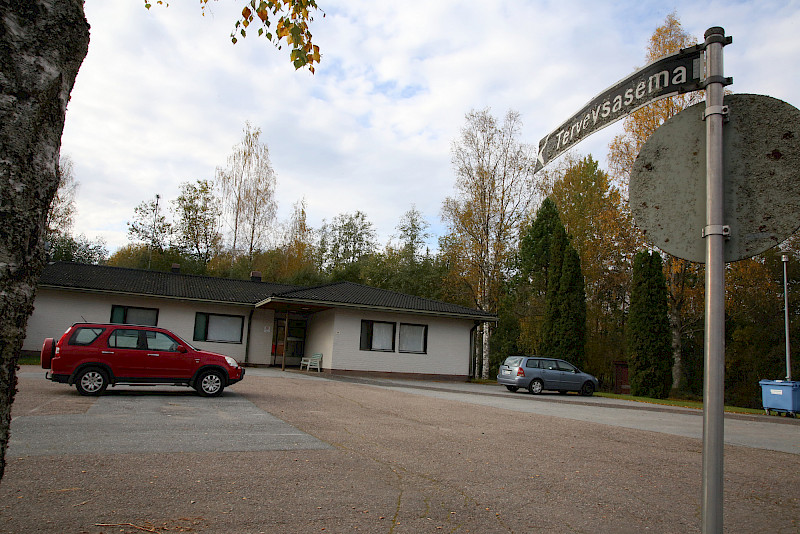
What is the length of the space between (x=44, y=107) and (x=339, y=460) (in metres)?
5.46

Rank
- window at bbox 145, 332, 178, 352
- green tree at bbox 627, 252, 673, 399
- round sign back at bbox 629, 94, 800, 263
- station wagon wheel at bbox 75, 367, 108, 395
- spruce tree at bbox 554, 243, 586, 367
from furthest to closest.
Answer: spruce tree at bbox 554, 243, 586, 367
green tree at bbox 627, 252, 673, 399
window at bbox 145, 332, 178, 352
station wagon wheel at bbox 75, 367, 108, 395
round sign back at bbox 629, 94, 800, 263

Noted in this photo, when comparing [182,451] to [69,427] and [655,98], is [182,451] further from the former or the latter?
[655,98]

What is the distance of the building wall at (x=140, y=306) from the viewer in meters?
25.1

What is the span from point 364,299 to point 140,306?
1044cm

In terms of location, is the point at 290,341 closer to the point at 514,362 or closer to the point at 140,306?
the point at 140,306

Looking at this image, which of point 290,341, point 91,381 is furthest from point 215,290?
point 91,381

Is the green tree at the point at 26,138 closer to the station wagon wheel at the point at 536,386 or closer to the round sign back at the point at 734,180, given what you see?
the round sign back at the point at 734,180

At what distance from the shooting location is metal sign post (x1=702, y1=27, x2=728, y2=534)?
86.8 inches

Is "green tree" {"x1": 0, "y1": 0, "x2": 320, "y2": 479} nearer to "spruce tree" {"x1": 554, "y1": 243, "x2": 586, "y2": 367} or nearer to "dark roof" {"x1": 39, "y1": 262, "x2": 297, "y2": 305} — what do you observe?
"dark roof" {"x1": 39, "y1": 262, "x2": 297, "y2": 305}

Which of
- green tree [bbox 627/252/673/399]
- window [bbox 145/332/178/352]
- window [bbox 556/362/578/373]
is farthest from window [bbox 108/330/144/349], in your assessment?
green tree [bbox 627/252/673/399]

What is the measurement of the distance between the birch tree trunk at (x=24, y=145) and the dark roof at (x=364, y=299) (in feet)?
71.0

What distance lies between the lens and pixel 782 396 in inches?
712

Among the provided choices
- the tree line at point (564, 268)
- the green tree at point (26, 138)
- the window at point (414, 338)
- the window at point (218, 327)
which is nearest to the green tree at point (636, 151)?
the tree line at point (564, 268)

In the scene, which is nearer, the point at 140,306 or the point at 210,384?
the point at 210,384
